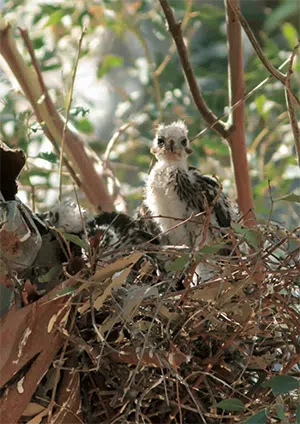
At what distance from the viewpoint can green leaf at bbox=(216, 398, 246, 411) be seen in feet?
4.23

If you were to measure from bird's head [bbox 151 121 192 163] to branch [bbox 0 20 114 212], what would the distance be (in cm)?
21

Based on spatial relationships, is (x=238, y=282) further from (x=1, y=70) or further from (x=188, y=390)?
(x=1, y=70)

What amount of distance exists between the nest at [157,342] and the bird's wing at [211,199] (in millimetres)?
438

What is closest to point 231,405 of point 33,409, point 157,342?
point 157,342

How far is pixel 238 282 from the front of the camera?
4.49 feet

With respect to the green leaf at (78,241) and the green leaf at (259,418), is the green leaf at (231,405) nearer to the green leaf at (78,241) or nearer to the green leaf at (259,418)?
the green leaf at (259,418)

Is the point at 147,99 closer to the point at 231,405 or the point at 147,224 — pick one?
the point at 147,224

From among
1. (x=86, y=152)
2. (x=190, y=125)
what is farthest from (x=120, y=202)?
(x=190, y=125)

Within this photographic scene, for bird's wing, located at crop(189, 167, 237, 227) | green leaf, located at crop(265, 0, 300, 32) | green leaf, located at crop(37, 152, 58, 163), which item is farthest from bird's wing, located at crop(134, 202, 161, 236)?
green leaf, located at crop(265, 0, 300, 32)

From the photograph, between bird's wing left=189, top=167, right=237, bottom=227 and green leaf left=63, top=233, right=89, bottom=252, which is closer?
green leaf left=63, top=233, right=89, bottom=252

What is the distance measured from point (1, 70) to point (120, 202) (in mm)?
490

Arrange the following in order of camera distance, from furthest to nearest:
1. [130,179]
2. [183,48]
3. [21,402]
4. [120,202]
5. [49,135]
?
1. [130,179]
2. [120,202]
3. [49,135]
4. [183,48]
5. [21,402]

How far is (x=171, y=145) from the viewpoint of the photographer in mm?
2096

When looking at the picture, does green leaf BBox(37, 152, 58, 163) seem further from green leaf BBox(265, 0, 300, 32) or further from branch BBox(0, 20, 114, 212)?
green leaf BBox(265, 0, 300, 32)
